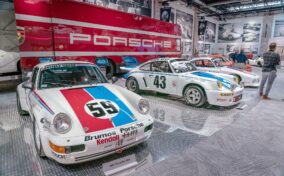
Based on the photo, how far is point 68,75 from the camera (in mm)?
2867

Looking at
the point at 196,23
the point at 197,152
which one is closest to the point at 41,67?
the point at 197,152

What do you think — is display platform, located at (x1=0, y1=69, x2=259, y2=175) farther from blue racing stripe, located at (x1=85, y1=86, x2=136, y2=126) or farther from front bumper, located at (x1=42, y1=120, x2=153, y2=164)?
blue racing stripe, located at (x1=85, y1=86, x2=136, y2=126)

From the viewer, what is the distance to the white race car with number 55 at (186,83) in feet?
13.1

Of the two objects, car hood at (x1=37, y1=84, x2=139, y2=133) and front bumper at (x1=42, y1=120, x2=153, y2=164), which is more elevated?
car hood at (x1=37, y1=84, x2=139, y2=133)

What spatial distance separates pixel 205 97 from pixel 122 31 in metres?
4.50

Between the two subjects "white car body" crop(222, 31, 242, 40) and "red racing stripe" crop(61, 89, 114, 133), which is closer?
"red racing stripe" crop(61, 89, 114, 133)

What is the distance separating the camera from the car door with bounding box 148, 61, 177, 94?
462 centimetres

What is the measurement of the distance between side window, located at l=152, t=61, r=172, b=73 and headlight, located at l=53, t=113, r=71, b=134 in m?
3.25

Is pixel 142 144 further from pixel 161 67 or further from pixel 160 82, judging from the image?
pixel 161 67

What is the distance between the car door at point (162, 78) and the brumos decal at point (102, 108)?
99.6 inches

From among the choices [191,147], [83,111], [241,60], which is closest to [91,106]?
[83,111]

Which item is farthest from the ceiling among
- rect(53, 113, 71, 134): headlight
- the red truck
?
rect(53, 113, 71, 134): headlight

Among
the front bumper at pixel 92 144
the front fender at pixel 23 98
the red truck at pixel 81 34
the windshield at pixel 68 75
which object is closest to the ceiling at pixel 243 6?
the red truck at pixel 81 34

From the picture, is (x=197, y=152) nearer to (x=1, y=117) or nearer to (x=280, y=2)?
(x=1, y=117)
